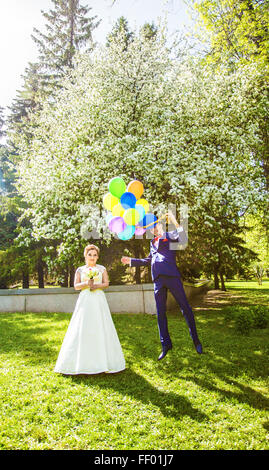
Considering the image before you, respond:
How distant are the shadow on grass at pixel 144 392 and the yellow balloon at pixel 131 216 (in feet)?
9.46

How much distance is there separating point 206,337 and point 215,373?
282cm

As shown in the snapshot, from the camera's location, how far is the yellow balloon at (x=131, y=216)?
6.68 m

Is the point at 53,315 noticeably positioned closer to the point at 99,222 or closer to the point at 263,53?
the point at 99,222

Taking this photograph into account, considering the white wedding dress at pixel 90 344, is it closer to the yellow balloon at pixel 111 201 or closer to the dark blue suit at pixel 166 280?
the dark blue suit at pixel 166 280

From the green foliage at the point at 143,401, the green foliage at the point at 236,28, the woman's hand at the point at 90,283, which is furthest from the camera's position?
the green foliage at the point at 236,28

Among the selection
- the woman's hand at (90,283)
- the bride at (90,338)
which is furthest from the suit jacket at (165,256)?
the woman's hand at (90,283)

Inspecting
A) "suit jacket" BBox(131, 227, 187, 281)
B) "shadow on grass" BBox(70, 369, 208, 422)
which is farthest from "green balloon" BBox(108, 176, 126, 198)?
"shadow on grass" BBox(70, 369, 208, 422)

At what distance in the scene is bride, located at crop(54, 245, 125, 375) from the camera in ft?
17.5

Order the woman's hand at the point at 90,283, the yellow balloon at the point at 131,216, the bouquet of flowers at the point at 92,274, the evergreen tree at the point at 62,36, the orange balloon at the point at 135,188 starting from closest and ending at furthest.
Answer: the woman's hand at the point at 90,283 < the bouquet of flowers at the point at 92,274 < the yellow balloon at the point at 131,216 < the orange balloon at the point at 135,188 < the evergreen tree at the point at 62,36

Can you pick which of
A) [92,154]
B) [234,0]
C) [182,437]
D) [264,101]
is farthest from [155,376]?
[234,0]

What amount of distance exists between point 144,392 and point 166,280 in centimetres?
191

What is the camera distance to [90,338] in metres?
5.39

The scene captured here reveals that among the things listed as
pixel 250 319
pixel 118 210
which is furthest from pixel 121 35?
pixel 250 319

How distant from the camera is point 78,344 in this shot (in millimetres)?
5402
